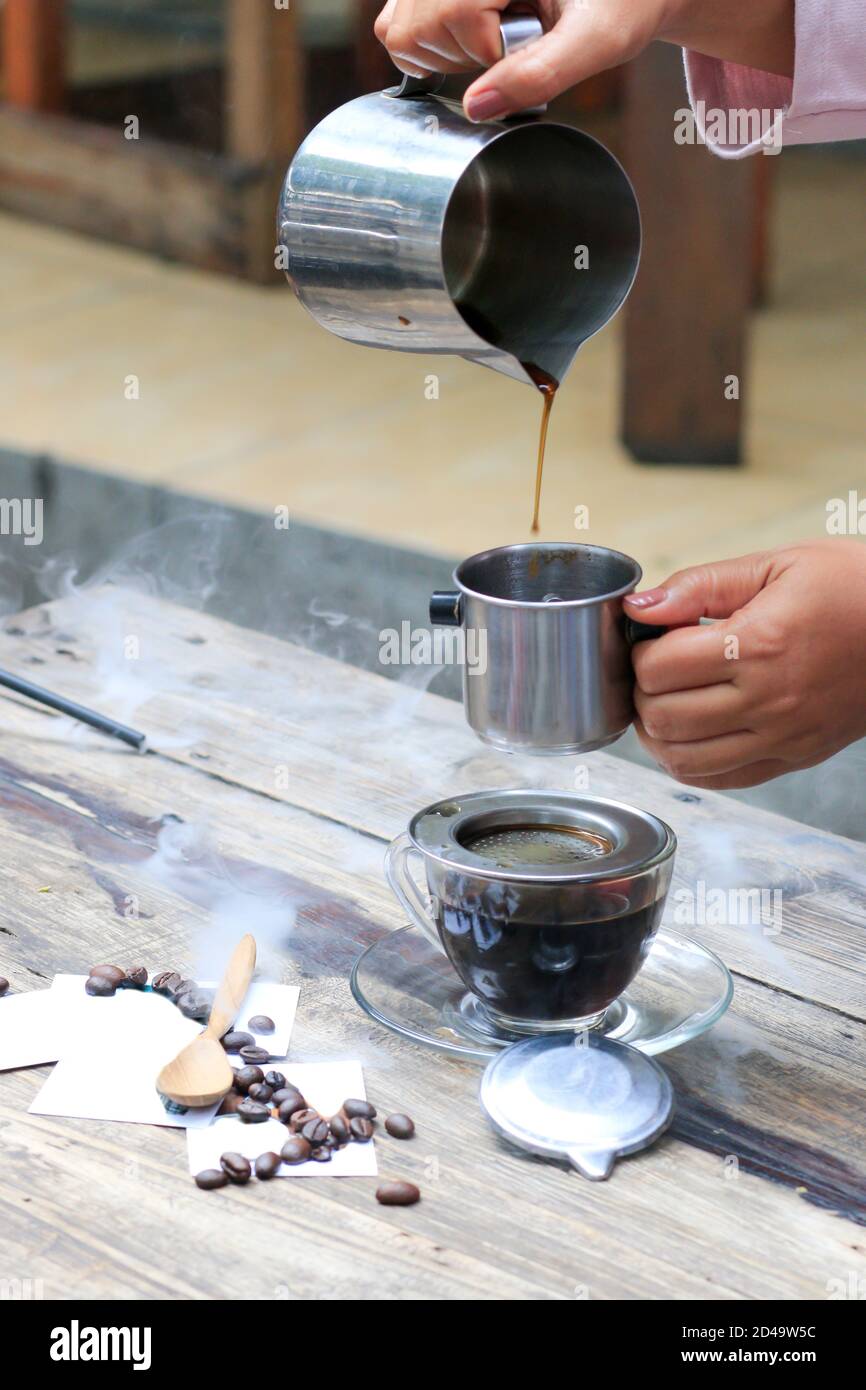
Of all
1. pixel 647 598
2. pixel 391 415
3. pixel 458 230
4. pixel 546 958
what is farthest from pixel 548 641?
pixel 391 415

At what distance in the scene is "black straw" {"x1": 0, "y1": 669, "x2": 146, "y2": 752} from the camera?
1.64 metres

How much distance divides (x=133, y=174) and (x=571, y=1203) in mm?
5248

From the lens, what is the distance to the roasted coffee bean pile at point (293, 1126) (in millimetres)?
996

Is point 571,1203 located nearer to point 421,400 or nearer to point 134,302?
point 421,400

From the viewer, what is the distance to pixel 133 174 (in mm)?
5707

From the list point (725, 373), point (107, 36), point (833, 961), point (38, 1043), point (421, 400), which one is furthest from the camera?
point (107, 36)

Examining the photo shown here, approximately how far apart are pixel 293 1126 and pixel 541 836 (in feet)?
0.87

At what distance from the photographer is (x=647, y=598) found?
1153 millimetres

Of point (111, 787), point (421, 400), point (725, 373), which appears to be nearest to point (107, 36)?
point (421, 400)

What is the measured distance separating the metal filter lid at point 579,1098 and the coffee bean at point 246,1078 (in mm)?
147

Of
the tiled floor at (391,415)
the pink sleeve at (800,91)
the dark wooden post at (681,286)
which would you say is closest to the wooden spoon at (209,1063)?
the pink sleeve at (800,91)

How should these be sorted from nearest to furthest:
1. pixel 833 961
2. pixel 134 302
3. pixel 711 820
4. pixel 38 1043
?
pixel 38 1043, pixel 833 961, pixel 711 820, pixel 134 302

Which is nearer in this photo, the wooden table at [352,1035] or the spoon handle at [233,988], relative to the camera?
the wooden table at [352,1035]

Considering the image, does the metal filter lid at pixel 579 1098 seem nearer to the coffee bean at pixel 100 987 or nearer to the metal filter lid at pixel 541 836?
the metal filter lid at pixel 541 836
